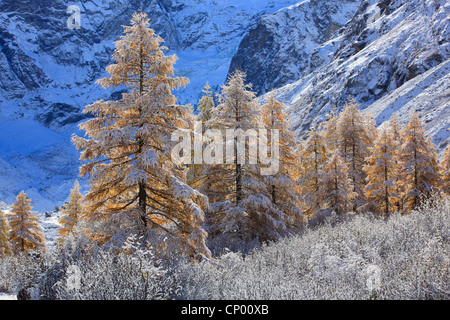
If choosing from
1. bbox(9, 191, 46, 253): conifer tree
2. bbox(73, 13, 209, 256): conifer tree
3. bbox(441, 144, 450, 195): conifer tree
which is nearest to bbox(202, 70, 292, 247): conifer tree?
bbox(73, 13, 209, 256): conifer tree

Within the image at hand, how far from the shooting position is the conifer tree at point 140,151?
8.13 metres

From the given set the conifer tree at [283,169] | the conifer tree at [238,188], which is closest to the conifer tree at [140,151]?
the conifer tree at [238,188]

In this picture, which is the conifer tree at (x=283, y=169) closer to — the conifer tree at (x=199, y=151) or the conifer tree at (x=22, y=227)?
the conifer tree at (x=199, y=151)

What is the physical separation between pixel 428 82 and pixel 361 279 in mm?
65028

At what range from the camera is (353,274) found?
4652 millimetres

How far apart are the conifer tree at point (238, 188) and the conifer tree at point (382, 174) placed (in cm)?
1038

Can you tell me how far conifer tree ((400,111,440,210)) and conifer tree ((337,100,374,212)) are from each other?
3140 mm

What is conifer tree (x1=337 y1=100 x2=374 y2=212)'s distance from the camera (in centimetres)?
2469

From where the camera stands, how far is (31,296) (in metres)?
5.02

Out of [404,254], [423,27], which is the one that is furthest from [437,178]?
[423,27]

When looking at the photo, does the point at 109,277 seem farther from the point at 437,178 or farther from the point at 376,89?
the point at 376,89

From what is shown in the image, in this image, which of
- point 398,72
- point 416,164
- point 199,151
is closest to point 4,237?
point 199,151

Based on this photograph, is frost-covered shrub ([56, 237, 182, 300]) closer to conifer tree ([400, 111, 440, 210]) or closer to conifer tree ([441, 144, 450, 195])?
conifer tree ([400, 111, 440, 210])

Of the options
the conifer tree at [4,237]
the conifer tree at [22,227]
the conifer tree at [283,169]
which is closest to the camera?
the conifer tree at [283,169]
